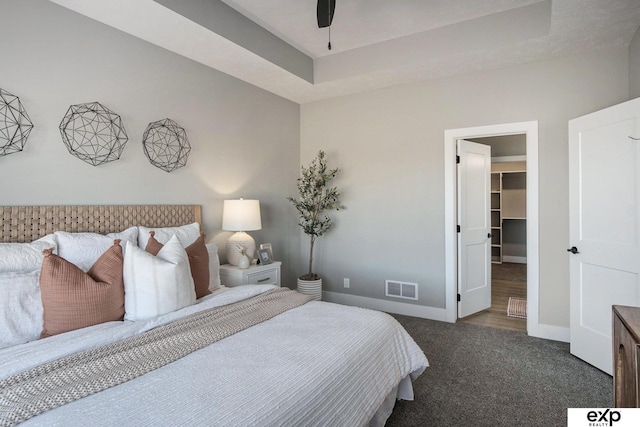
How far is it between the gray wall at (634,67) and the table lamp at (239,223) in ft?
11.0

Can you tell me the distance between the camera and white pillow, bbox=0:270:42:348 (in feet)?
5.26

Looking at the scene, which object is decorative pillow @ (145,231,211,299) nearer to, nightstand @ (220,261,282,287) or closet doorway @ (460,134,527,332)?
nightstand @ (220,261,282,287)

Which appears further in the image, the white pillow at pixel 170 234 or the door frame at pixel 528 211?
the door frame at pixel 528 211

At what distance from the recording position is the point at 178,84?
310 centimetres

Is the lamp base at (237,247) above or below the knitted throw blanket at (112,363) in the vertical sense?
above

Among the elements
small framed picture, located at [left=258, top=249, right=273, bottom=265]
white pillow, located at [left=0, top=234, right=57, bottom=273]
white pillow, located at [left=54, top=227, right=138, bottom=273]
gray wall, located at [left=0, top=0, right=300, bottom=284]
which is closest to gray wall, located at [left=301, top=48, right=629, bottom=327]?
gray wall, located at [left=0, top=0, right=300, bottom=284]

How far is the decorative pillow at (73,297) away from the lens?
5.56ft

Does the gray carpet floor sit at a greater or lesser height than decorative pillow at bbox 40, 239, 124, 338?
lesser

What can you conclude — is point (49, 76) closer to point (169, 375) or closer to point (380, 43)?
point (169, 375)

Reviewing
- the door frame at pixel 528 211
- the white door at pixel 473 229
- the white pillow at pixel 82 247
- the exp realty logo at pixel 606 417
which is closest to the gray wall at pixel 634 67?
the door frame at pixel 528 211

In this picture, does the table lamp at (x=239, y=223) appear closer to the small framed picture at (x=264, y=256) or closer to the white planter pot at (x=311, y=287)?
the small framed picture at (x=264, y=256)

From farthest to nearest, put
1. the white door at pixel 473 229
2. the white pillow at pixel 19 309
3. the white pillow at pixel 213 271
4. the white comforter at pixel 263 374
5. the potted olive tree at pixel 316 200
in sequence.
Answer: the potted olive tree at pixel 316 200 < the white door at pixel 473 229 < the white pillow at pixel 213 271 < the white pillow at pixel 19 309 < the white comforter at pixel 263 374

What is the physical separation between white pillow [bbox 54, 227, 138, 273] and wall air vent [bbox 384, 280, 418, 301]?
117 inches

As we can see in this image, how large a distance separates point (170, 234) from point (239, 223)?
0.76 meters
